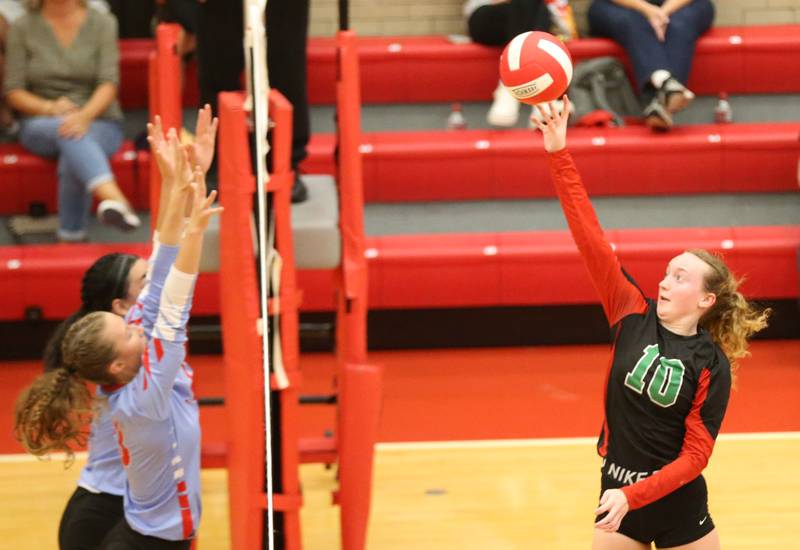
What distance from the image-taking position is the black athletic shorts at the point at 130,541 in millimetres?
3129

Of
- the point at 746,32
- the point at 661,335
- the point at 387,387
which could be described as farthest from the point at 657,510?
the point at 746,32

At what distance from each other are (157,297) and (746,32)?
500 cm

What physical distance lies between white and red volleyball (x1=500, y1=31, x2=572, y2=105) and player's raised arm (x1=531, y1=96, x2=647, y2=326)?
0.07m

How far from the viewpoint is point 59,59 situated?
20.0 feet

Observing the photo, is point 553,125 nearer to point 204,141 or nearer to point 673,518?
point 204,141

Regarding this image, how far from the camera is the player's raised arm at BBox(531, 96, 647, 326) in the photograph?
301 cm

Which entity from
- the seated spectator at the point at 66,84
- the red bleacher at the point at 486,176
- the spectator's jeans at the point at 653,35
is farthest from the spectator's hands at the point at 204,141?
the spectator's jeans at the point at 653,35

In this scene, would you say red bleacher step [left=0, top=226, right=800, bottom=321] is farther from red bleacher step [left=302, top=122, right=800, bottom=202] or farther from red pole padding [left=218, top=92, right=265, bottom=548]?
red pole padding [left=218, top=92, right=265, bottom=548]

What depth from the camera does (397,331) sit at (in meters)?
6.08

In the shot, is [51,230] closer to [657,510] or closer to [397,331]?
[397,331]

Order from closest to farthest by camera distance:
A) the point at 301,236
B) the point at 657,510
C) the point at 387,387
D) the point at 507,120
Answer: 1. the point at 657,510
2. the point at 301,236
3. the point at 387,387
4. the point at 507,120

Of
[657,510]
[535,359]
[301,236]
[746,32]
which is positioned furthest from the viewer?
[746,32]

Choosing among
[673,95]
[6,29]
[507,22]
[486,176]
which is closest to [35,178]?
[6,29]

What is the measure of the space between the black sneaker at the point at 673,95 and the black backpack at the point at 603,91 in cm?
31
